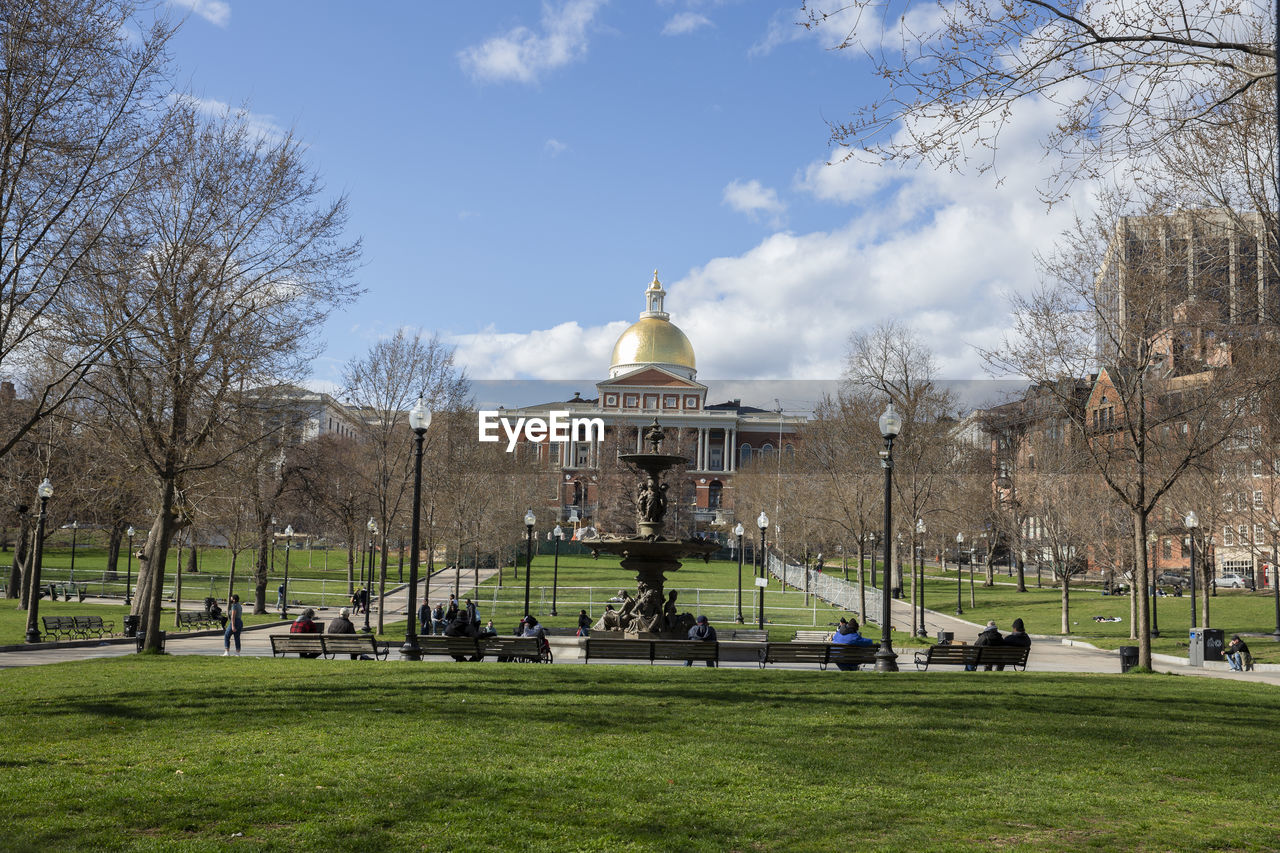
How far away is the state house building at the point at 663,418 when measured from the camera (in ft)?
337

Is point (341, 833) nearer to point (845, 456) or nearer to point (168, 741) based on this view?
point (168, 741)

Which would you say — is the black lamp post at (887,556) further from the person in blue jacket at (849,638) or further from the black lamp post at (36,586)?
the black lamp post at (36,586)

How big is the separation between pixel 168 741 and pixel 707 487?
104423 millimetres

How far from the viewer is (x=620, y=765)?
28.4 feet

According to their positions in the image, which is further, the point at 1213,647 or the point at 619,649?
the point at 1213,647

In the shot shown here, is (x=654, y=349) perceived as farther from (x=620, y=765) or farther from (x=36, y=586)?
(x=620, y=765)

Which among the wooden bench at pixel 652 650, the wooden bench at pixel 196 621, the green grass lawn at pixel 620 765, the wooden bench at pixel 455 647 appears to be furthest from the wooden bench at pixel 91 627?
the wooden bench at pixel 652 650

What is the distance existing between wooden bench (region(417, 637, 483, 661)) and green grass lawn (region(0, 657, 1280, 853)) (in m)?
4.32

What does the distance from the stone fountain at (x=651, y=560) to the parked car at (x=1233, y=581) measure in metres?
47.9

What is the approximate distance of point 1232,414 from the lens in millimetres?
22000

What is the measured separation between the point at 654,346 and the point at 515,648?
326ft

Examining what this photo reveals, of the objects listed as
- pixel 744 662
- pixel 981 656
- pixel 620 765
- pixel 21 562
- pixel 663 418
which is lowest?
pixel 744 662

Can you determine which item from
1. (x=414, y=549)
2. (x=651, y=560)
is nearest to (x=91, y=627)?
(x=414, y=549)

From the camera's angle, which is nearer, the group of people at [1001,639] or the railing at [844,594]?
the group of people at [1001,639]
